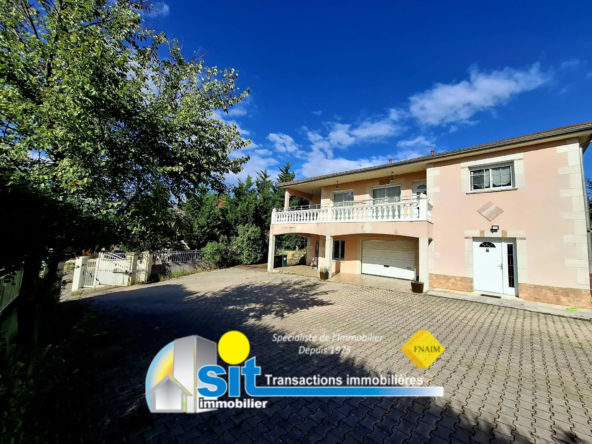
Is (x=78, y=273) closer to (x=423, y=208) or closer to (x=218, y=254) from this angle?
(x=218, y=254)

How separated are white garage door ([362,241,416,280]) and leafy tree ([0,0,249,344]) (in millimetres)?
10853

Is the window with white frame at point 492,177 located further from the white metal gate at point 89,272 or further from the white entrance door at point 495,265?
the white metal gate at point 89,272

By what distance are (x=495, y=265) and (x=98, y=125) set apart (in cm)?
1313

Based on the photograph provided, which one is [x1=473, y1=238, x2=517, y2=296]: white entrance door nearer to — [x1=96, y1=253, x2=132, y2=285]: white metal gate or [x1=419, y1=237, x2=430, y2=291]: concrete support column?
[x1=419, y1=237, x2=430, y2=291]: concrete support column

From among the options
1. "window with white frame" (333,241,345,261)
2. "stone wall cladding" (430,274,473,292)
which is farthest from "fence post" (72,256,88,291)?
"stone wall cladding" (430,274,473,292)

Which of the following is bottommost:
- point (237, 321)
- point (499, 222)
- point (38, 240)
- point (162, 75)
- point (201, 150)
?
point (237, 321)

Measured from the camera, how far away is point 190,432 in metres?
2.68

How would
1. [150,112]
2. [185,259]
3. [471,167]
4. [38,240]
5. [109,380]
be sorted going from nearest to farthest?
1. [38,240]
2. [109,380]
3. [150,112]
4. [471,167]
5. [185,259]

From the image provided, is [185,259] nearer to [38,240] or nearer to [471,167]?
[38,240]

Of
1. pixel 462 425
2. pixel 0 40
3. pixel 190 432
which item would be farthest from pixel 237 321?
pixel 0 40

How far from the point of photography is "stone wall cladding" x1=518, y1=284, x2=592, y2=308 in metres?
7.68

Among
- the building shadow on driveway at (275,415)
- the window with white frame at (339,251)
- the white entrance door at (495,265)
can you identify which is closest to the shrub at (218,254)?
the window with white frame at (339,251)

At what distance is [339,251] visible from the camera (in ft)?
50.4

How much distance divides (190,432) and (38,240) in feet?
10.2
